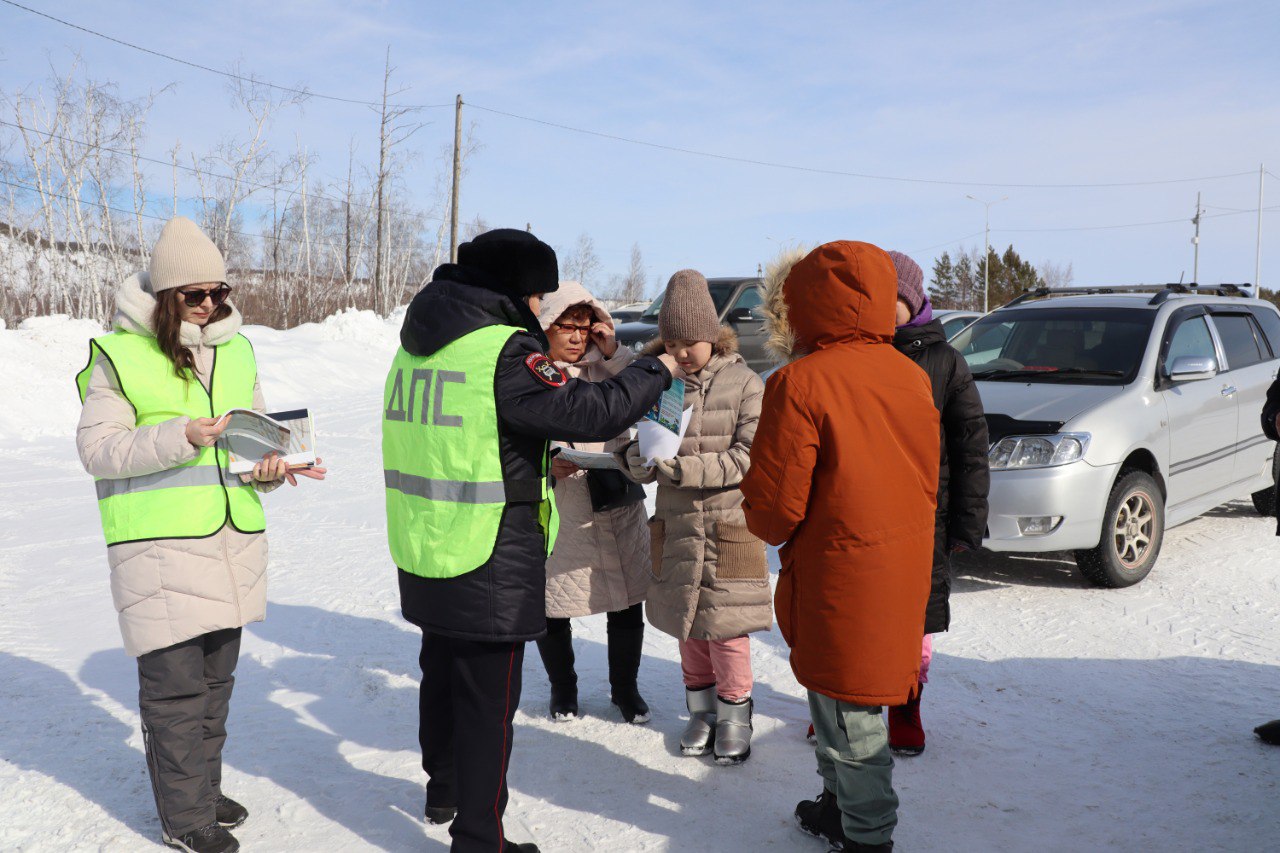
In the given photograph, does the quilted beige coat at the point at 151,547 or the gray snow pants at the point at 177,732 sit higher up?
the quilted beige coat at the point at 151,547

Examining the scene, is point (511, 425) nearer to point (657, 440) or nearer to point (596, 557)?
point (657, 440)

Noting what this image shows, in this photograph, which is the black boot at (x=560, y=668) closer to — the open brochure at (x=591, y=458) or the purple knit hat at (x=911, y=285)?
the open brochure at (x=591, y=458)

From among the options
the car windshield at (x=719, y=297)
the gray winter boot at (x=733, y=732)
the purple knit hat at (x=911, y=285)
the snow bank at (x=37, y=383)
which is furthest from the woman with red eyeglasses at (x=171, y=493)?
the car windshield at (x=719, y=297)

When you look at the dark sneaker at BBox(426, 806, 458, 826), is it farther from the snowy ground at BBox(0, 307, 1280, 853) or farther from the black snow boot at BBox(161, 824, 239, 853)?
the black snow boot at BBox(161, 824, 239, 853)

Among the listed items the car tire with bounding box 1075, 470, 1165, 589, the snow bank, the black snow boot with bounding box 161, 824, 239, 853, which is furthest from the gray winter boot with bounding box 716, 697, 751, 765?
the snow bank

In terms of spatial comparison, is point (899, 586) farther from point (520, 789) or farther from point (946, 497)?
point (520, 789)

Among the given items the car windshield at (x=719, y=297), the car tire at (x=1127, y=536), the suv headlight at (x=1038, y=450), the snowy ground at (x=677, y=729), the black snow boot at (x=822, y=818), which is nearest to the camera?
the black snow boot at (x=822, y=818)

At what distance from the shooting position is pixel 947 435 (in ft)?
11.9

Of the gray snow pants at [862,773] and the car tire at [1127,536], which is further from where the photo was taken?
the car tire at [1127,536]

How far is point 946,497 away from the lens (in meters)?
3.63

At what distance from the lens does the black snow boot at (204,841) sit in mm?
2973

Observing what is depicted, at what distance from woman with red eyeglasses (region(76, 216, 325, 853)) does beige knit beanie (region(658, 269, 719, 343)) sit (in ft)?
4.75

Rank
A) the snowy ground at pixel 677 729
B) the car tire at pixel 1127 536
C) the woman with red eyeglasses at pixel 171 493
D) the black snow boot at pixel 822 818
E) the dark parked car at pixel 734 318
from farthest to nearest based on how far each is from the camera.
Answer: the dark parked car at pixel 734 318
the car tire at pixel 1127 536
the snowy ground at pixel 677 729
the black snow boot at pixel 822 818
the woman with red eyeglasses at pixel 171 493

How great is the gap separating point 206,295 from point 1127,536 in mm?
5370
